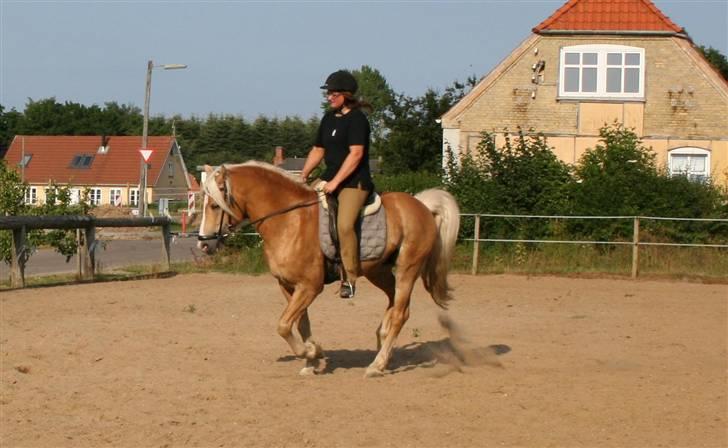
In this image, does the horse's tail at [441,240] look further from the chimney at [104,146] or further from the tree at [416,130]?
the chimney at [104,146]

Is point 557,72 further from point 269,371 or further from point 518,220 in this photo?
point 269,371

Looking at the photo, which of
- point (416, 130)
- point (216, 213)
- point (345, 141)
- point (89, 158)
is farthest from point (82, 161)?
point (345, 141)

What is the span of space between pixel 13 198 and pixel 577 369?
13006mm

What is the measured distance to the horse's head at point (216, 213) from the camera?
9.54 meters

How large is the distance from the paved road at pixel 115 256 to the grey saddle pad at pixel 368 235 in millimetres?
10147

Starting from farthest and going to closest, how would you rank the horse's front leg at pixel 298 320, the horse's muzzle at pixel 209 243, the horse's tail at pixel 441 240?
the horse's tail at pixel 441 240, the horse's muzzle at pixel 209 243, the horse's front leg at pixel 298 320

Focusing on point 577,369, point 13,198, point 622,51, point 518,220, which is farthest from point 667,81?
point 577,369

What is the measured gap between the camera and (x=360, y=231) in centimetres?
966

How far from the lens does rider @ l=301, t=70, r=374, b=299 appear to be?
9.48 meters

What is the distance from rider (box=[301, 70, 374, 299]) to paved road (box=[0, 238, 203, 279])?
10.1 metres

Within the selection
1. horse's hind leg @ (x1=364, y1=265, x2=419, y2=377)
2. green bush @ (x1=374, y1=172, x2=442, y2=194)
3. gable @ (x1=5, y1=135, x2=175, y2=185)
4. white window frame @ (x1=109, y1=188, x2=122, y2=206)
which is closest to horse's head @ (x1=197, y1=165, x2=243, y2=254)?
horse's hind leg @ (x1=364, y1=265, x2=419, y2=377)

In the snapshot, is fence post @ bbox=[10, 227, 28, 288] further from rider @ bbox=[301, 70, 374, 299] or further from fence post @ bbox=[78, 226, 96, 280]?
rider @ bbox=[301, 70, 374, 299]

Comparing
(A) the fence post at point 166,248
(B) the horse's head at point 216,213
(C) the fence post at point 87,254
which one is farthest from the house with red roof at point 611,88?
(B) the horse's head at point 216,213

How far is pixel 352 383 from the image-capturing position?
923 cm
